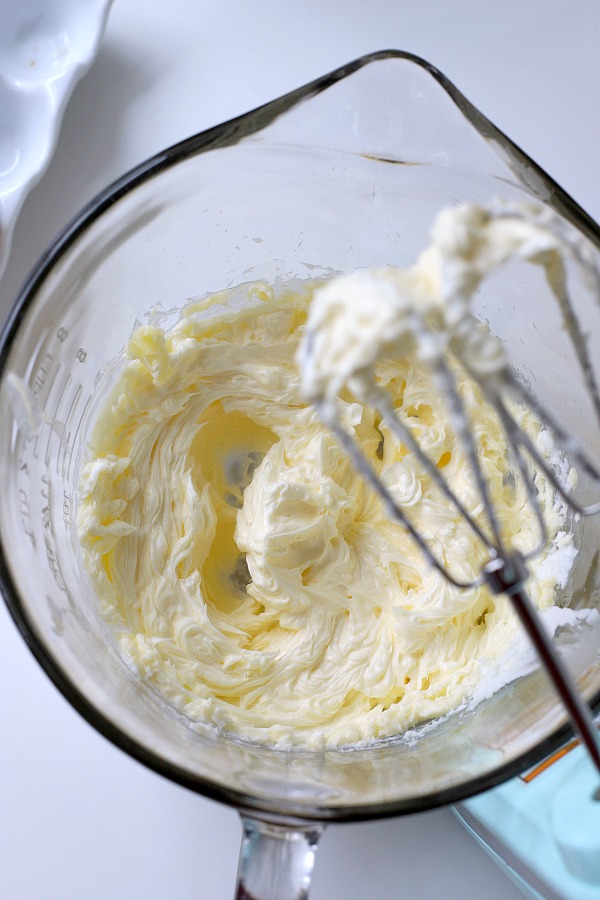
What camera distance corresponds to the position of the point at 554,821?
78 centimetres

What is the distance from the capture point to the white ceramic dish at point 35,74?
3.51 feet

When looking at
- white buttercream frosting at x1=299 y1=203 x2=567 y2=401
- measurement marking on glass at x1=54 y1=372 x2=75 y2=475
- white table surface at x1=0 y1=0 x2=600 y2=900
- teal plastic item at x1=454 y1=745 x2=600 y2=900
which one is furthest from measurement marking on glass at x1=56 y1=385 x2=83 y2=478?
teal plastic item at x1=454 y1=745 x2=600 y2=900

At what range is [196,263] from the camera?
3.21 ft

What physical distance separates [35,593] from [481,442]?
0.55m

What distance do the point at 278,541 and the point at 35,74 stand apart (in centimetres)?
73

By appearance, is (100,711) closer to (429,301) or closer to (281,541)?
(281,541)

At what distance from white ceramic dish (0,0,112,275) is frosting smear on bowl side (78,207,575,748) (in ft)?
0.99

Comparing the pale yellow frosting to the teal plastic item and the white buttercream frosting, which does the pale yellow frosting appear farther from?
the white buttercream frosting

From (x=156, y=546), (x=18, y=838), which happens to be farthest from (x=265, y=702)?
(x=18, y=838)

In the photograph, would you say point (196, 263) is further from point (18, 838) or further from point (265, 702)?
point (18, 838)

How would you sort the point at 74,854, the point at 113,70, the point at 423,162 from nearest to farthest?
the point at 423,162, the point at 74,854, the point at 113,70

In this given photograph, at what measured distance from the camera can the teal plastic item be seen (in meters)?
0.76

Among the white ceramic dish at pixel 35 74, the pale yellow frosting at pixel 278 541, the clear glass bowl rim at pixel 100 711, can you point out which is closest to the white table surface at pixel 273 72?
the white ceramic dish at pixel 35 74

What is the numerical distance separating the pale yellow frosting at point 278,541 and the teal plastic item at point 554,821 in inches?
4.6
